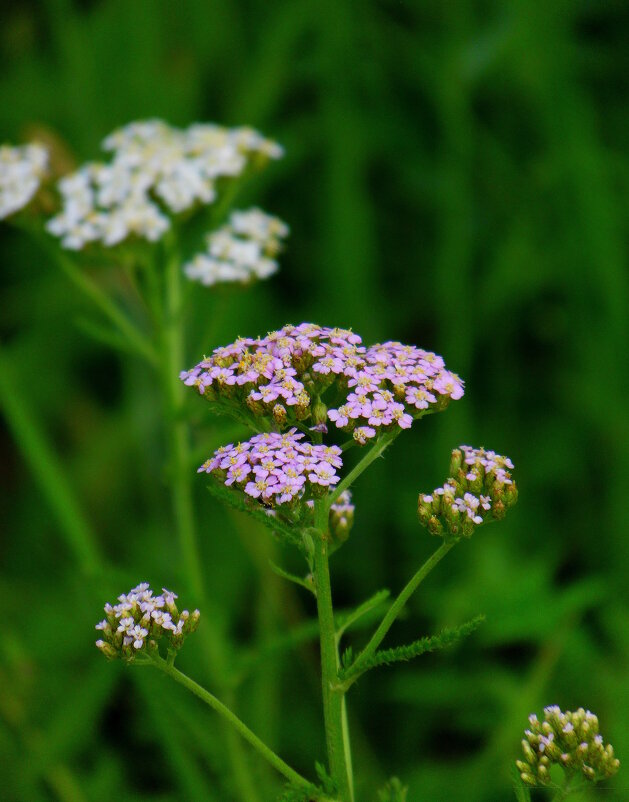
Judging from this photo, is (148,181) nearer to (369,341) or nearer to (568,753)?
(369,341)

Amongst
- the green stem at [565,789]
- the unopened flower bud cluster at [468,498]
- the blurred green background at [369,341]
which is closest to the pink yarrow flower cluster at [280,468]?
the unopened flower bud cluster at [468,498]

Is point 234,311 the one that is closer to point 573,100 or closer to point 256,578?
point 256,578

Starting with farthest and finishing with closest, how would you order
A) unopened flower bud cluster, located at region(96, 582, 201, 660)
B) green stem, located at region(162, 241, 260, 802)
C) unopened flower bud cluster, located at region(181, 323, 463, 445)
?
1. green stem, located at region(162, 241, 260, 802)
2. unopened flower bud cluster, located at region(181, 323, 463, 445)
3. unopened flower bud cluster, located at region(96, 582, 201, 660)

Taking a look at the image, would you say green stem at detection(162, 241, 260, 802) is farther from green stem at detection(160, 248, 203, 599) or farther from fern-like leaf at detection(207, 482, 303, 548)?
fern-like leaf at detection(207, 482, 303, 548)

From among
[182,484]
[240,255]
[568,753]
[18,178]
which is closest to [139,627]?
[568,753]

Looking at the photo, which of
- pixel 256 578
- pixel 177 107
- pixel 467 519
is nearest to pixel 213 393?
pixel 467 519

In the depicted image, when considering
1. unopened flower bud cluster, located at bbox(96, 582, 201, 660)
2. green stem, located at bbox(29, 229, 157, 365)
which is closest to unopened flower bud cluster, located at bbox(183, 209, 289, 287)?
green stem, located at bbox(29, 229, 157, 365)
